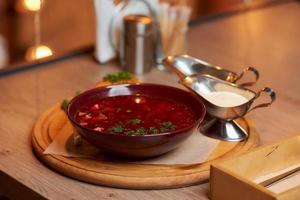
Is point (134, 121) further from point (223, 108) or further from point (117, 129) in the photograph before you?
point (223, 108)

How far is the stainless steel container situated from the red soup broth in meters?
0.41

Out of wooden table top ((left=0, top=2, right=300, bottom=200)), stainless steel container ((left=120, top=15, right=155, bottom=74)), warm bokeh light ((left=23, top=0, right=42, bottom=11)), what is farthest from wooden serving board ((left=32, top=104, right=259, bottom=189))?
warm bokeh light ((left=23, top=0, right=42, bottom=11))

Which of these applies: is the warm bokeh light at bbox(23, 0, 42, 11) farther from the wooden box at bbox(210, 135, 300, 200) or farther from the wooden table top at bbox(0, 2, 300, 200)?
the wooden box at bbox(210, 135, 300, 200)

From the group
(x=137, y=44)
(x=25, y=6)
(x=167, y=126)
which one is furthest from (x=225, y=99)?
(x=25, y=6)

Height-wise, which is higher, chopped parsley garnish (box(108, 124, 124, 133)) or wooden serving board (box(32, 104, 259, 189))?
chopped parsley garnish (box(108, 124, 124, 133))

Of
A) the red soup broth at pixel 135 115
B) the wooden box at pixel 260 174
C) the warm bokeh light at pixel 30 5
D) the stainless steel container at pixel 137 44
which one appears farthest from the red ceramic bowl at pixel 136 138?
the warm bokeh light at pixel 30 5

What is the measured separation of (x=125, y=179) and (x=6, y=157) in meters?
0.28

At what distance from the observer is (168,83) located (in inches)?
66.8

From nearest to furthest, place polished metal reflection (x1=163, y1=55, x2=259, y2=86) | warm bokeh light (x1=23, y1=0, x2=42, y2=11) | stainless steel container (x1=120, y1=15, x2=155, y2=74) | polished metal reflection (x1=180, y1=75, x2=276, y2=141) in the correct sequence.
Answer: polished metal reflection (x1=180, y1=75, x2=276, y2=141)
polished metal reflection (x1=163, y1=55, x2=259, y2=86)
stainless steel container (x1=120, y1=15, x2=155, y2=74)
warm bokeh light (x1=23, y1=0, x2=42, y2=11)

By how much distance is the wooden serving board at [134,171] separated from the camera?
1159 millimetres

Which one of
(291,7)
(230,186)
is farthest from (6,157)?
(291,7)

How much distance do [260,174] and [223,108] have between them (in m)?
0.21

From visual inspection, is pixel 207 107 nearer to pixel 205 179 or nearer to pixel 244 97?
pixel 244 97

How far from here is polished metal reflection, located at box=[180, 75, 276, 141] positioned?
1.30 m
